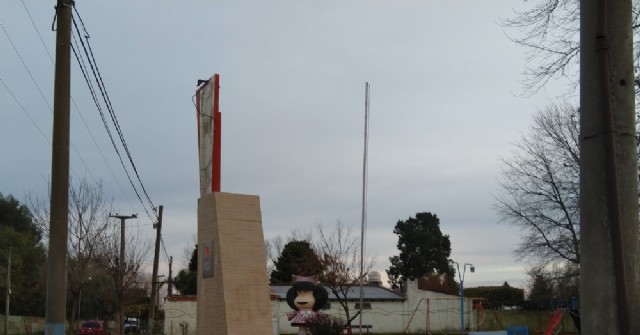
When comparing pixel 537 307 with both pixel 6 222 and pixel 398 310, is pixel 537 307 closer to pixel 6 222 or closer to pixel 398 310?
pixel 398 310

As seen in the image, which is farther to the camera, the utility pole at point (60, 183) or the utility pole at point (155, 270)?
the utility pole at point (155, 270)

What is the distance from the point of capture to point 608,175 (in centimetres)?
370

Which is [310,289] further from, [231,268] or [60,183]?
[231,268]

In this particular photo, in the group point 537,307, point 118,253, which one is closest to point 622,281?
point 118,253

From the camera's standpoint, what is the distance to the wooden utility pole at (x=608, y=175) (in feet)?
11.9

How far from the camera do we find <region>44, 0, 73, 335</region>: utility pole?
1165 centimetres

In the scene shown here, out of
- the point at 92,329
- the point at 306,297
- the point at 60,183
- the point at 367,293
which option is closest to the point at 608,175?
the point at 60,183

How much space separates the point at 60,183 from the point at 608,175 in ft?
33.4

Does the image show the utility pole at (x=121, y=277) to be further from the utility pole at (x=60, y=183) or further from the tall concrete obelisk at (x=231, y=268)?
the tall concrete obelisk at (x=231, y=268)

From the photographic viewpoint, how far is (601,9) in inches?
154

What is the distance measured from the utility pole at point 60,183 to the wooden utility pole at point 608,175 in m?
9.79

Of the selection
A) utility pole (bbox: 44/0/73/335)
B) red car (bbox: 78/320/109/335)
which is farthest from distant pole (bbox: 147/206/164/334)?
utility pole (bbox: 44/0/73/335)

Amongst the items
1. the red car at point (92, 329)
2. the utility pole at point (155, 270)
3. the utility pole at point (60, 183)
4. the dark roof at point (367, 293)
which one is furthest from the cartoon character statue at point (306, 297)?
the dark roof at point (367, 293)

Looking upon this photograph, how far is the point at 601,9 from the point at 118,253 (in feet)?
134
